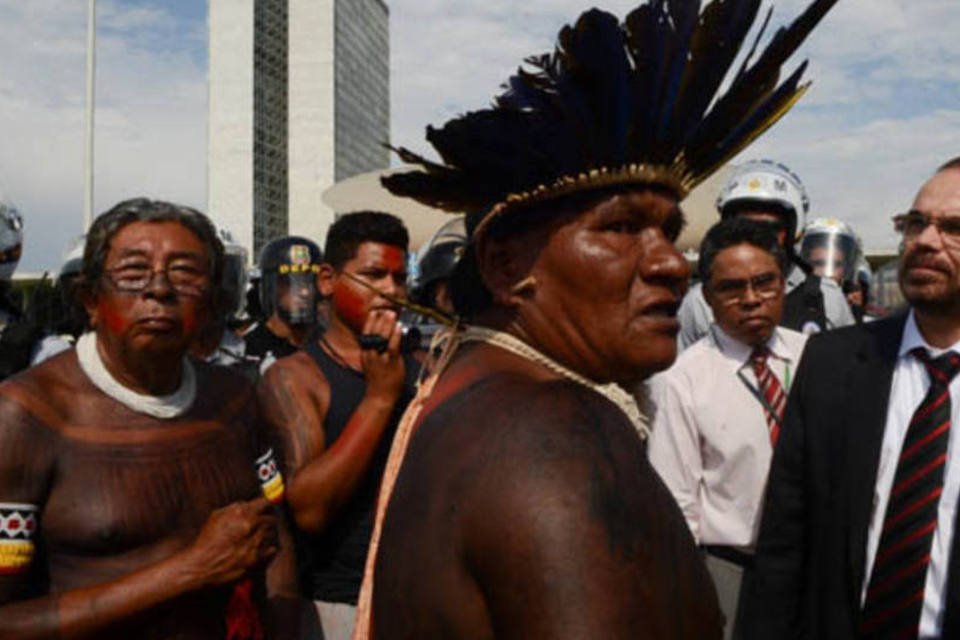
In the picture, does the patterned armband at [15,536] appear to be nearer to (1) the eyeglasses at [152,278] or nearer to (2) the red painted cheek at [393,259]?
(1) the eyeglasses at [152,278]

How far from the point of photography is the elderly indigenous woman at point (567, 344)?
1.32 m

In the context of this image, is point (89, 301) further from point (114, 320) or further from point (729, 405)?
point (729, 405)

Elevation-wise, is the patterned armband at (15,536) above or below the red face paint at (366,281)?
below

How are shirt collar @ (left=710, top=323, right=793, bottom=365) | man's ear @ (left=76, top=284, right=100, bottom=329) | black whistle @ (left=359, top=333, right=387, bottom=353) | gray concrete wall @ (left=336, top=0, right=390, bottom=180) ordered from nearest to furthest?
man's ear @ (left=76, top=284, right=100, bottom=329)
black whistle @ (left=359, top=333, right=387, bottom=353)
shirt collar @ (left=710, top=323, right=793, bottom=365)
gray concrete wall @ (left=336, top=0, right=390, bottom=180)

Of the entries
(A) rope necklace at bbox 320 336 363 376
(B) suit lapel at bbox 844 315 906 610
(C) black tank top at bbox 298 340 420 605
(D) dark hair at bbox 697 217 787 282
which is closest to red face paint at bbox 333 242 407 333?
(A) rope necklace at bbox 320 336 363 376

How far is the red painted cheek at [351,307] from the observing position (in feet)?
12.6

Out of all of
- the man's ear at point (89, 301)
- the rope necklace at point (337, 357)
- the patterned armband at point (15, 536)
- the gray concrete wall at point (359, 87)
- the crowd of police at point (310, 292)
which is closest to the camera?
the patterned armband at point (15, 536)

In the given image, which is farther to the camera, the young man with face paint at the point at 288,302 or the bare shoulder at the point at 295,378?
the young man with face paint at the point at 288,302

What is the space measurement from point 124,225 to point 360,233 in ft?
4.42

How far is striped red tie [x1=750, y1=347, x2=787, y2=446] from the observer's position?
12.6 feet

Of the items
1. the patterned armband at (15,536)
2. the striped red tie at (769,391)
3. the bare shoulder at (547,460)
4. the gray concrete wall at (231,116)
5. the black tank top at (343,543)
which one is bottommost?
the black tank top at (343,543)

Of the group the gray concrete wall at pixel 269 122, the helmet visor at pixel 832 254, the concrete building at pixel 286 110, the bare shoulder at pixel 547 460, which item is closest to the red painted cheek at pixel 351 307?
the bare shoulder at pixel 547 460

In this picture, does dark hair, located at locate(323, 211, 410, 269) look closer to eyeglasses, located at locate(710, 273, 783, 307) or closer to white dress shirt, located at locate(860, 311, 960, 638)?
eyeglasses, located at locate(710, 273, 783, 307)

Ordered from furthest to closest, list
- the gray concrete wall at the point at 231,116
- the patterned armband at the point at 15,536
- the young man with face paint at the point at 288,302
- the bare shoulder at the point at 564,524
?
the gray concrete wall at the point at 231,116
the young man with face paint at the point at 288,302
the patterned armband at the point at 15,536
the bare shoulder at the point at 564,524
